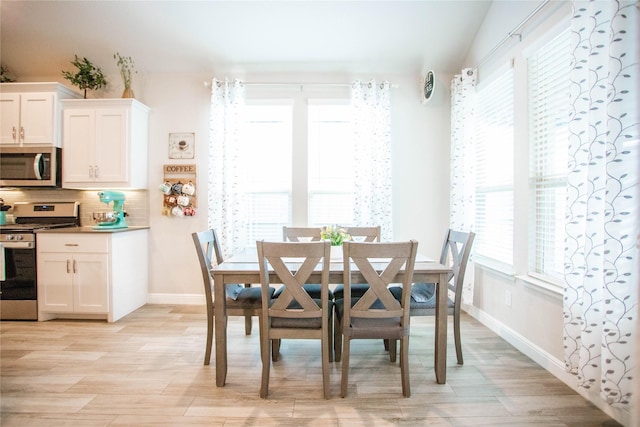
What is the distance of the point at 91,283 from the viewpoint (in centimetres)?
310

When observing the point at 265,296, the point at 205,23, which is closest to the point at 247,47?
the point at 205,23

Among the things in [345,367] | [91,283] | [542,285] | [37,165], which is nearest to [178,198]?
[91,283]

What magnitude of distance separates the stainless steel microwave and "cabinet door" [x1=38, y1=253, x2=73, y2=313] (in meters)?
0.82

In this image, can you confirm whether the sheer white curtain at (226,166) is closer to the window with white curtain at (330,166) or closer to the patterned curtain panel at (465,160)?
the window with white curtain at (330,166)

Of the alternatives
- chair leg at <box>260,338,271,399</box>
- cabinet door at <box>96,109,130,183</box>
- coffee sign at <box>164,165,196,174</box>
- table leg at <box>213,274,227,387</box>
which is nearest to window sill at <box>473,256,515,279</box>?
chair leg at <box>260,338,271,399</box>

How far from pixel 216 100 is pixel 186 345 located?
2568 millimetres

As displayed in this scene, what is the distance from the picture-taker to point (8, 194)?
143 inches

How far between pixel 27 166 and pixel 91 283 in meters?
1.44

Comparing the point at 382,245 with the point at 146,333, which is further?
the point at 146,333

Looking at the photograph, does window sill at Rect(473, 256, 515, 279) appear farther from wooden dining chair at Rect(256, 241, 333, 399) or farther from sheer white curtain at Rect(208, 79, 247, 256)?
sheer white curtain at Rect(208, 79, 247, 256)

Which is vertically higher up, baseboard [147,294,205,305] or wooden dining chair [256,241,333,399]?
wooden dining chair [256,241,333,399]

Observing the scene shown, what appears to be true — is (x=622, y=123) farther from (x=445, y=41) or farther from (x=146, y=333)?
(x=146, y=333)

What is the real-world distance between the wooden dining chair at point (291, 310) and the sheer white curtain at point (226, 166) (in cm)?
177

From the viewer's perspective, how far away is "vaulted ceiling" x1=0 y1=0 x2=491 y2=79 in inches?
121
